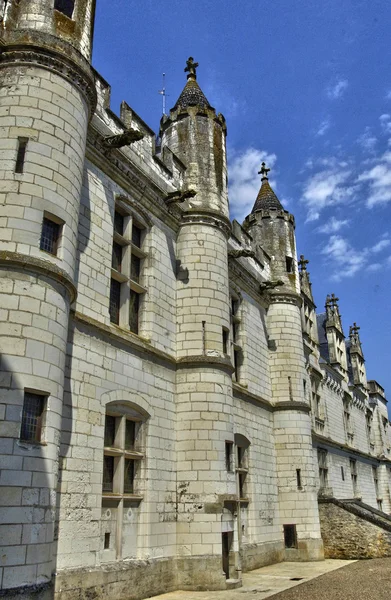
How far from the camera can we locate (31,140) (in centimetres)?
905

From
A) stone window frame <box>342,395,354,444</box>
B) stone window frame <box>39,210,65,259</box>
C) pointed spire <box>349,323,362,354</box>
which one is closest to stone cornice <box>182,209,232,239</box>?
stone window frame <box>39,210,65,259</box>

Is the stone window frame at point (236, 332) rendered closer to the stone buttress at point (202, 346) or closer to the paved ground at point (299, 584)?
the stone buttress at point (202, 346)

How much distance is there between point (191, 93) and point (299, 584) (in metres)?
13.6

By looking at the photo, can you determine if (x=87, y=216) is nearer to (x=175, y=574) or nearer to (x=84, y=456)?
(x=84, y=456)

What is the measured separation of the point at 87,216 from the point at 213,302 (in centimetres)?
429

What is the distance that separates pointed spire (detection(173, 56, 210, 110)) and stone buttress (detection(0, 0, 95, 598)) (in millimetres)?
5883

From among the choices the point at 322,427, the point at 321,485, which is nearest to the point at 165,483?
the point at 321,485

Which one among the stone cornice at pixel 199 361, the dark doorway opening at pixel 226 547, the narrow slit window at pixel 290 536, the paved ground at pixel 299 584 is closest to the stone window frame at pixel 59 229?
the stone cornice at pixel 199 361

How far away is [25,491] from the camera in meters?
7.24

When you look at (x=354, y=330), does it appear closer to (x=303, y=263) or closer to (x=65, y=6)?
(x=303, y=263)

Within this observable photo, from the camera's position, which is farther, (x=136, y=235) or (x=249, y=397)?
(x=249, y=397)

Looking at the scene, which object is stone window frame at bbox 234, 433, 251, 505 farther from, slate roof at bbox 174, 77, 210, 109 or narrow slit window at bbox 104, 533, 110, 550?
slate roof at bbox 174, 77, 210, 109

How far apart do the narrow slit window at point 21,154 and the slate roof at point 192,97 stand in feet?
27.3

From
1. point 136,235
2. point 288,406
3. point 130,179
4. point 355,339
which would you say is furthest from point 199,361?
point 355,339
